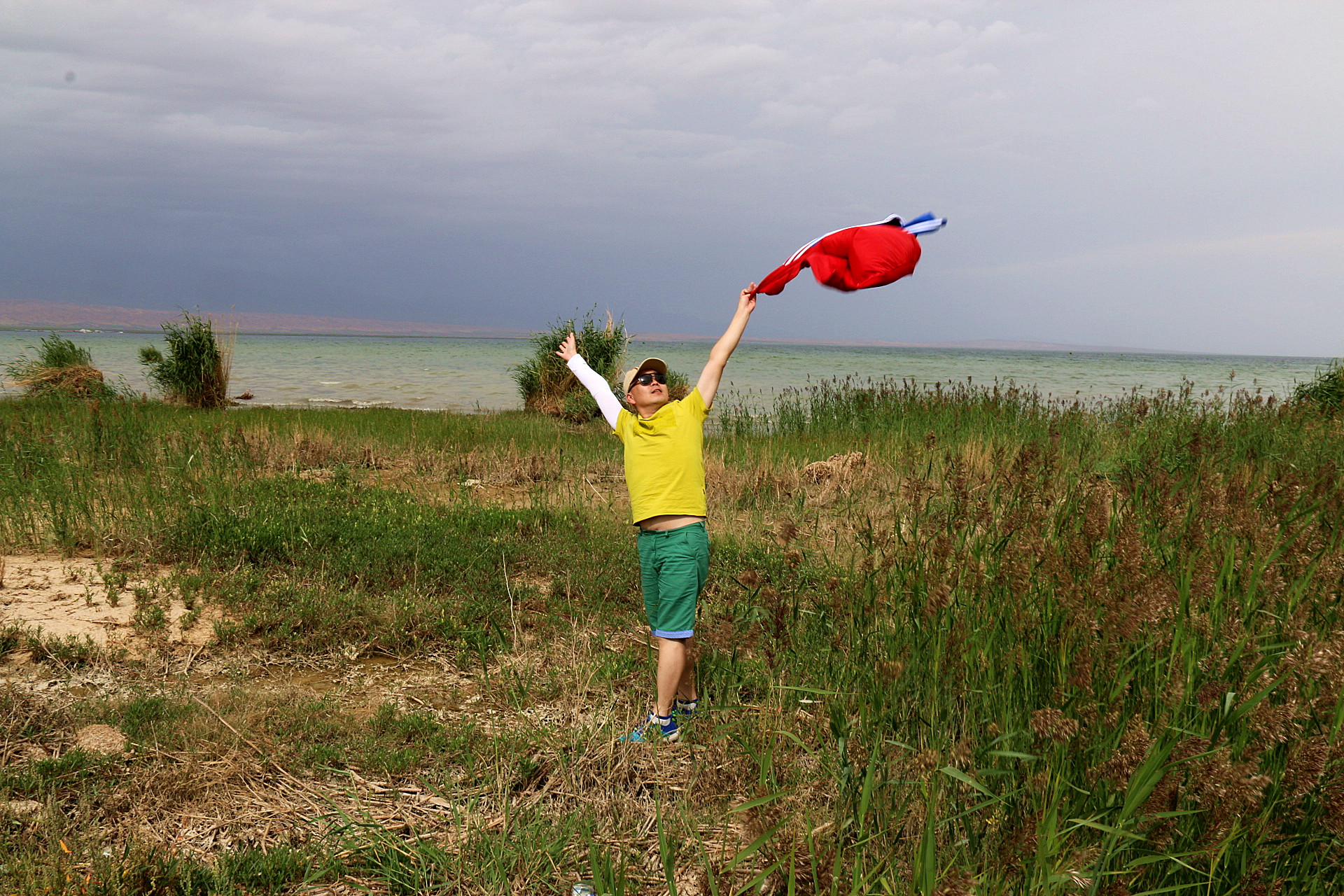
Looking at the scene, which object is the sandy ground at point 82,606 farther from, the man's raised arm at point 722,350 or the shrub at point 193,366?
the shrub at point 193,366

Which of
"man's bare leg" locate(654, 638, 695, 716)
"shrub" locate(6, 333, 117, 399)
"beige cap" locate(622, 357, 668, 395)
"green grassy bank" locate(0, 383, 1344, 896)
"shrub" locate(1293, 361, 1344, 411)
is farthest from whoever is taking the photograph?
"shrub" locate(6, 333, 117, 399)

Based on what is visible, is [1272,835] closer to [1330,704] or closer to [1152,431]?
[1330,704]

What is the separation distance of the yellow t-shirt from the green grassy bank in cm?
44

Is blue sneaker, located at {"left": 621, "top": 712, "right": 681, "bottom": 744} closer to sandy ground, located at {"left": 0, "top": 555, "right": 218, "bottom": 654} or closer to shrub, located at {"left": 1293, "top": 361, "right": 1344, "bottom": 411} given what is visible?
sandy ground, located at {"left": 0, "top": 555, "right": 218, "bottom": 654}

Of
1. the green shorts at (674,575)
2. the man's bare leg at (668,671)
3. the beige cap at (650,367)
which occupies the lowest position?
the man's bare leg at (668,671)

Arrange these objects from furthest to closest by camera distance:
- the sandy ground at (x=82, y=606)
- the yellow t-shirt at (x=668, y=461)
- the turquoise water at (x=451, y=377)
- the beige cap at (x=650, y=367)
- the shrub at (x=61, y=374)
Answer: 1. the turquoise water at (x=451, y=377)
2. the shrub at (x=61, y=374)
3. the sandy ground at (x=82, y=606)
4. the beige cap at (x=650, y=367)
5. the yellow t-shirt at (x=668, y=461)

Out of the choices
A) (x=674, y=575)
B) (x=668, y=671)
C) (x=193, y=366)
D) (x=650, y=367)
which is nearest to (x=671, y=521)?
(x=674, y=575)

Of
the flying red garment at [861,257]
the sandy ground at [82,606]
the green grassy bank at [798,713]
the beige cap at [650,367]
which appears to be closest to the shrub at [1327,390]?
the green grassy bank at [798,713]

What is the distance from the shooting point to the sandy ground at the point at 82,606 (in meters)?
4.73

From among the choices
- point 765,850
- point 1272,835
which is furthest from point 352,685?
point 1272,835

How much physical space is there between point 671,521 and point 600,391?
0.80m

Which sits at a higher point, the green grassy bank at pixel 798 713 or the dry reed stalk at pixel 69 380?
the dry reed stalk at pixel 69 380

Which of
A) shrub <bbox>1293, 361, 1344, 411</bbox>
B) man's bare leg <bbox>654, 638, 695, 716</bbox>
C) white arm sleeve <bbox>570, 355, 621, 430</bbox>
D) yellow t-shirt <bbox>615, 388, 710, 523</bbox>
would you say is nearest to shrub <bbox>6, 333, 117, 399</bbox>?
white arm sleeve <bbox>570, 355, 621, 430</bbox>

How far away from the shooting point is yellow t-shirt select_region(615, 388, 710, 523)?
3.62 meters
